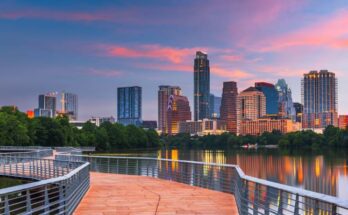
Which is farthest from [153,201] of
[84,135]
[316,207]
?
[84,135]

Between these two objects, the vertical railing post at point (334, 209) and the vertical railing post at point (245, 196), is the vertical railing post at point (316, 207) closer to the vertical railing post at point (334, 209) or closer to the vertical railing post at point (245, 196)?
the vertical railing post at point (334, 209)

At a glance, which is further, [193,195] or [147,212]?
[193,195]

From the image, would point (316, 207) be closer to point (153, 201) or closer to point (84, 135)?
point (153, 201)

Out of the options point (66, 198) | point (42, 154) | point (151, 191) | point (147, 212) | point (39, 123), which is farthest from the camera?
point (39, 123)

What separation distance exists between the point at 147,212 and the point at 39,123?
107496 mm

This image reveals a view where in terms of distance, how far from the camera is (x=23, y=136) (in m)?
99.7

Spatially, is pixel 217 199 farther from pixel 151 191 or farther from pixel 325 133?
pixel 325 133

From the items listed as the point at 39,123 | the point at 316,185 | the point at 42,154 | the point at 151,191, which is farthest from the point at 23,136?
the point at 151,191

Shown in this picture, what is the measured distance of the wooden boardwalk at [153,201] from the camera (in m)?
14.0

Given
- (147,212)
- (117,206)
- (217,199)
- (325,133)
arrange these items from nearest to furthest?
(147,212) → (117,206) → (217,199) → (325,133)

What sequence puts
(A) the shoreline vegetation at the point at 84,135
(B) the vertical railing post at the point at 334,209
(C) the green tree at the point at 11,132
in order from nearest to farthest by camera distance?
(B) the vertical railing post at the point at 334,209
(C) the green tree at the point at 11,132
(A) the shoreline vegetation at the point at 84,135

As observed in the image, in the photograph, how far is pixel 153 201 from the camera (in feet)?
52.7

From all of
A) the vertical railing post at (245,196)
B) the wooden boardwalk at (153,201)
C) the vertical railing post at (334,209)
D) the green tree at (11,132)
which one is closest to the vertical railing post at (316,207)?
the vertical railing post at (334,209)

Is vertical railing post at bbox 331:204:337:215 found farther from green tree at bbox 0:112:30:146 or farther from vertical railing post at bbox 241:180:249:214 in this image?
green tree at bbox 0:112:30:146
